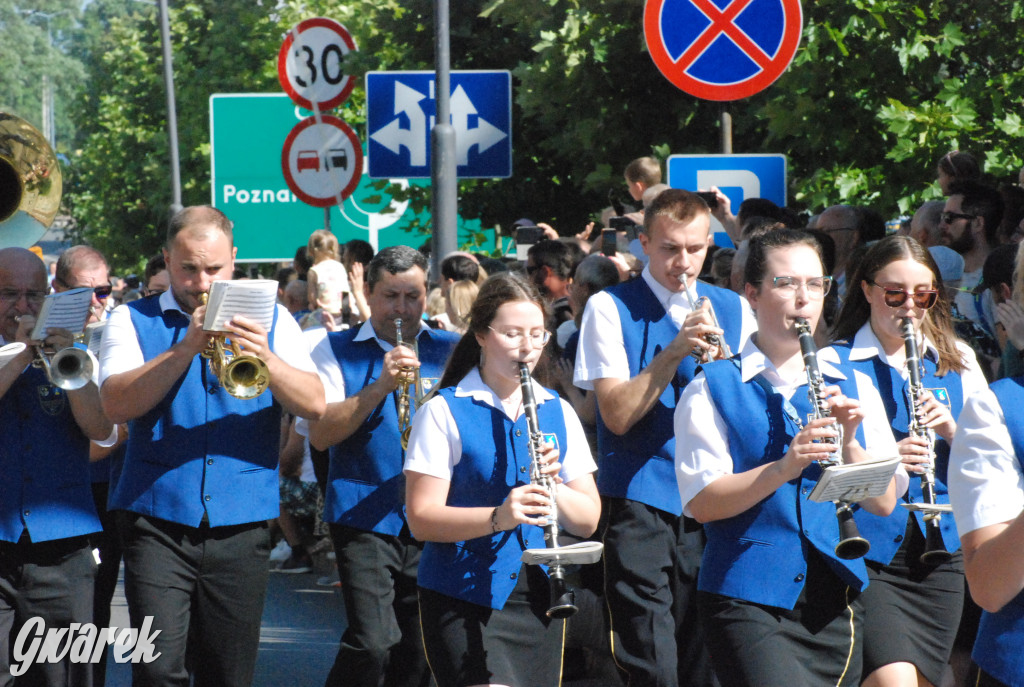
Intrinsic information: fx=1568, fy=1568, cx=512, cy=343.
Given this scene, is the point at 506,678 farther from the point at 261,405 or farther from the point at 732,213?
the point at 732,213

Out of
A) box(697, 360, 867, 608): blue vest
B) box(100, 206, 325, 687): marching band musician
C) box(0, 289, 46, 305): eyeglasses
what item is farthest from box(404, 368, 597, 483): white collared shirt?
box(0, 289, 46, 305): eyeglasses

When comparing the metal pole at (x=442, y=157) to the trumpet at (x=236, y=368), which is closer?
the trumpet at (x=236, y=368)

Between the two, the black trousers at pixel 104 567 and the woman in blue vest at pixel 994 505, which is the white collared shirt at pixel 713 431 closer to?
the woman in blue vest at pixel 994 505

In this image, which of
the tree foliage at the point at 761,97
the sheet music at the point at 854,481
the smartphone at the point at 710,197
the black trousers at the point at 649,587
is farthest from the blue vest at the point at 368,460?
the tree foliage at the point at 761,97

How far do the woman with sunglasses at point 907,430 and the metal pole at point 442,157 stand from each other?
15.8ft

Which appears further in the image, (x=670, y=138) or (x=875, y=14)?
(x=670, y=138)

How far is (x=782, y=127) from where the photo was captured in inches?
336

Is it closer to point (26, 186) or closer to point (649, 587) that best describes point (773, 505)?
point (649, 587)

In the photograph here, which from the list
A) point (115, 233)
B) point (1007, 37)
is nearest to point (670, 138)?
point (1007, 37)

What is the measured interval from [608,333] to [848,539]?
1.96m

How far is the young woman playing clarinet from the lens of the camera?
420 centimetres

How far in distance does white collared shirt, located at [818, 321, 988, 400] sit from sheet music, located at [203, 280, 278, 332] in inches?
71.7

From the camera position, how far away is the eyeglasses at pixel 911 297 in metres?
5.06

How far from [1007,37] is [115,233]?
29.9 m
